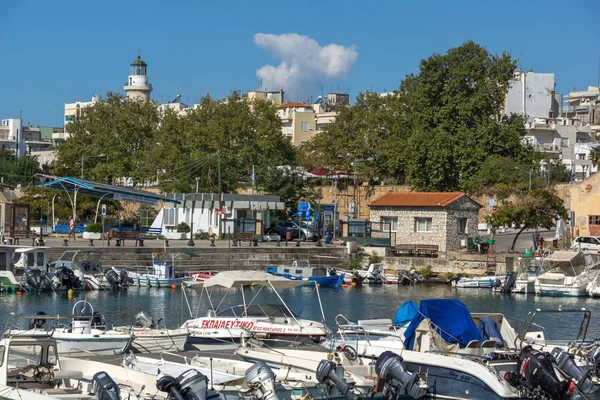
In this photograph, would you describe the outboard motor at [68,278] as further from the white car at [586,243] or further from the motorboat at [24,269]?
the white car at [586,243]

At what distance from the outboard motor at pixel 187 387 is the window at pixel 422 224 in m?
37.7

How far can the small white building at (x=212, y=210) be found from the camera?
58.8 meters

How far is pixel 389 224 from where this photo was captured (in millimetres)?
54688

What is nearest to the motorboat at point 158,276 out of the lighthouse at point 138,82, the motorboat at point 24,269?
the motorboat at point 24,269

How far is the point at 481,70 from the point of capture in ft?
220

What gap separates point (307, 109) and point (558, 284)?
83.2 meters

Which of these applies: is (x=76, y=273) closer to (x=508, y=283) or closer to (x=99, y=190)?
(x=99, y=190)

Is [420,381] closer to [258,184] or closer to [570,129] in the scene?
[258,184]

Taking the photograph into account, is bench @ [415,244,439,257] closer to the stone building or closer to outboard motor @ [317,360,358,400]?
the stone building

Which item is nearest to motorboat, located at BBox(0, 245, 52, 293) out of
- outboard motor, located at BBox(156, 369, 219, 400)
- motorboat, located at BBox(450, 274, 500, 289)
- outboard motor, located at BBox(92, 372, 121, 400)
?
motorboat, located at BBox(450, 274, 500, 289)

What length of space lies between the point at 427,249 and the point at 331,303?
1377 cm

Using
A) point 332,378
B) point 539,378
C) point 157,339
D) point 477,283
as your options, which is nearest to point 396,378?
point 332,378

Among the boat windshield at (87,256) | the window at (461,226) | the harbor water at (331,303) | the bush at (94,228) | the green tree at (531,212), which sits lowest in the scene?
the harbor water at (331,303)

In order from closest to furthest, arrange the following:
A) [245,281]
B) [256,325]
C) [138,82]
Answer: [256,325]
[245,281]
[138,82]
